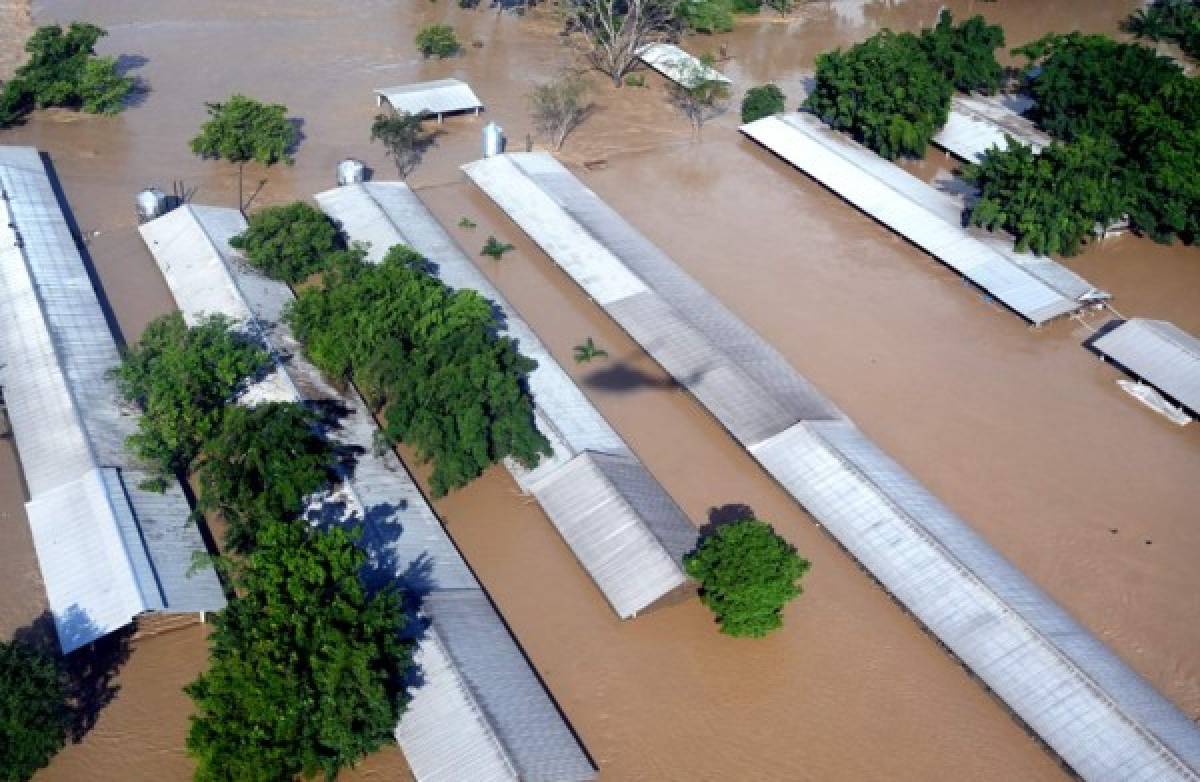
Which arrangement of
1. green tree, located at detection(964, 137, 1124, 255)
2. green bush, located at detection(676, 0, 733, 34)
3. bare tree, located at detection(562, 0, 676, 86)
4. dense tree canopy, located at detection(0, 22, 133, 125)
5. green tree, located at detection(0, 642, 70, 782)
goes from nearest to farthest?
green tree, located at detection(0, 642, 70, 782) → green tree, located at detection(964, 137, 1124, 255) → dense tree canopy, located at detection(0, 22, 133, 125) → bare tree, located at detection(562, 0, 676, 86) → green bush, located at detection(676, 0, 733, 34)

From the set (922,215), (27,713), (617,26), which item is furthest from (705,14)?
(27,713)

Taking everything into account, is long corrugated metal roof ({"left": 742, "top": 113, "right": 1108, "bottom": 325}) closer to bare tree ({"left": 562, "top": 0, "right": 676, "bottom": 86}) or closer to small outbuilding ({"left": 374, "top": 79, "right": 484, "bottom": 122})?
bare tree ({"left": 562, "top": 0, "right": 676, "bottom": 86})

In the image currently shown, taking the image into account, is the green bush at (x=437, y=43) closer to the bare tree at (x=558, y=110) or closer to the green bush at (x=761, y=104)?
the bare tree at (x=558, y=110)

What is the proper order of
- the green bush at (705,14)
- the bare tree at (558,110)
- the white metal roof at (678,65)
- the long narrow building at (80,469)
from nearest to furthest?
1. the long narrow building at (80,469)
2. the bare tree at (558,110)
3. the white metal roof at (678,65)
4. the green bush at (705,14)

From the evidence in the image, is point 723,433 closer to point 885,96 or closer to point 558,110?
point 885,96

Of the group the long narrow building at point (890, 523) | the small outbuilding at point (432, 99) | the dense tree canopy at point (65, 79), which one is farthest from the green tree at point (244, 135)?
the long narrow building at point (890, 523)

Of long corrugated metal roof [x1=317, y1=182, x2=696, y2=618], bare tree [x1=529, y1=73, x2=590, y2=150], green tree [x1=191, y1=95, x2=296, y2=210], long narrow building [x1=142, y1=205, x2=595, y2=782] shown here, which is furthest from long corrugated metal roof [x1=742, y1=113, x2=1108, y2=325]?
long narrow building [x1=142, y1=205, x2=595, y2=782]
